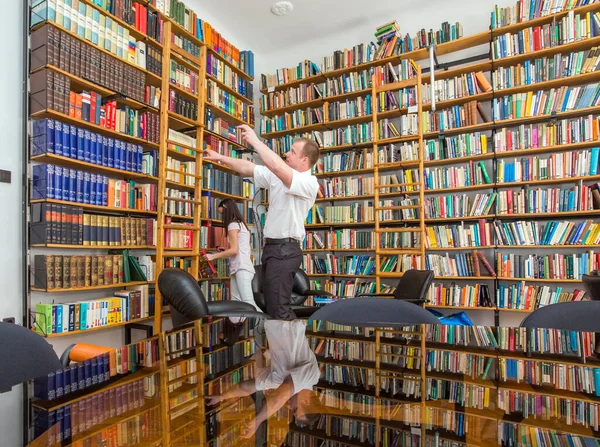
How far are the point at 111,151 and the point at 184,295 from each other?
1.67m

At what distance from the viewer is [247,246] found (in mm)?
3512

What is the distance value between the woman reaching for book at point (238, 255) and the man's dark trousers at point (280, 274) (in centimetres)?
101

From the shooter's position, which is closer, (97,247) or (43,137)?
(43,137)

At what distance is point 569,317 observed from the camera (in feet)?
4.38

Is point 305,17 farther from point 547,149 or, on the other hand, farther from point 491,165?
point 547,149

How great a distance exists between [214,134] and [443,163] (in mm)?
2551

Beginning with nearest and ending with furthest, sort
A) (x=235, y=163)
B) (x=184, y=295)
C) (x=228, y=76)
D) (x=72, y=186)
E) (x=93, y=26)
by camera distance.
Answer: (x=184, y=295) < (x=235, y=163) < (x=72, y=186) < (x=93, y=26) < (x=228, y=76)

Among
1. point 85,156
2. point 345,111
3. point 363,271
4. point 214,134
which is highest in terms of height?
point 345,111

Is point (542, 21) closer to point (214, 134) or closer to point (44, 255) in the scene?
point (214, 134)

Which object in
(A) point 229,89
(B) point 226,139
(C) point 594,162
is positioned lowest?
(C) point 594,162

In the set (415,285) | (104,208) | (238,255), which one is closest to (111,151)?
(104,208)

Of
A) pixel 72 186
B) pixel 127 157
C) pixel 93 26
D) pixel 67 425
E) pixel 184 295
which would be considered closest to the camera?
pixel 67 425

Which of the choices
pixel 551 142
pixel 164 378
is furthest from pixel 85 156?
pixel 551 142

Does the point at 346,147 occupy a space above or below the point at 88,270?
above
